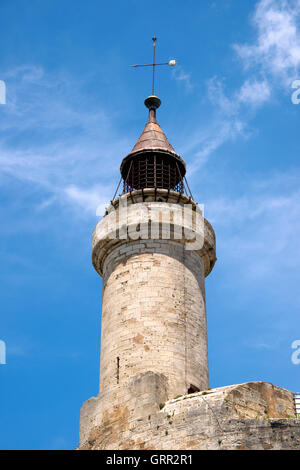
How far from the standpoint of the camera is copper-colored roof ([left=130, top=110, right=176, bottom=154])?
2906cm

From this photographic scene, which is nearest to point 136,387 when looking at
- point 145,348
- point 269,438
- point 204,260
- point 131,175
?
point 145,348

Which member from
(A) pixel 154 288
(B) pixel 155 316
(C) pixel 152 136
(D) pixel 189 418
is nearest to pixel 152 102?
(C) pixel 152 136

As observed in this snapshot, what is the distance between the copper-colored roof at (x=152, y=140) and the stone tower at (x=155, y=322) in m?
0.09

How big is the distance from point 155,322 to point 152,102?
11.4 meters

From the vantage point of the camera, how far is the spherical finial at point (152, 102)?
102 feet

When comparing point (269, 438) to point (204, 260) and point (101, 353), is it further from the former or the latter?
point (204, 260)

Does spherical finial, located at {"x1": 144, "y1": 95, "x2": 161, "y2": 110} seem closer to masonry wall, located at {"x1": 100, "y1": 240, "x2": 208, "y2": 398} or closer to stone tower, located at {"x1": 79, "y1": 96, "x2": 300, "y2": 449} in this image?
stone tower, located at {"x1": 79, "y1": 96, "x2": 300, "y2": 449}

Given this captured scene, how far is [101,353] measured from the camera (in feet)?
80.8

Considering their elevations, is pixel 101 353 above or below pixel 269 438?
above

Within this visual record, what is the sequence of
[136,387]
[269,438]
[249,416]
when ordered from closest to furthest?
[269,438], [249,416], [136,387]

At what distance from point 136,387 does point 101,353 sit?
2878 mm

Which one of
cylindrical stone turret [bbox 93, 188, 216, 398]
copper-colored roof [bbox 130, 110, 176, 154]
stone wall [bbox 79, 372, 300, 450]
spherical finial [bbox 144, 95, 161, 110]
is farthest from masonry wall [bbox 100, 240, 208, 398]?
spherical finial [bbox 144, 95, 161, 110]

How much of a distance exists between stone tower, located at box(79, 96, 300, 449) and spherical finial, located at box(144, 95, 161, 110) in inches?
102
